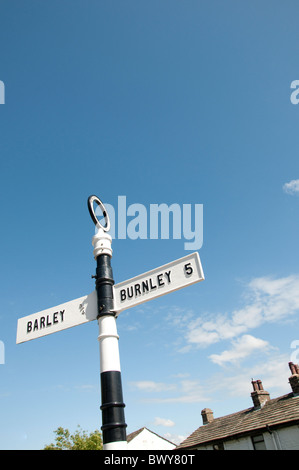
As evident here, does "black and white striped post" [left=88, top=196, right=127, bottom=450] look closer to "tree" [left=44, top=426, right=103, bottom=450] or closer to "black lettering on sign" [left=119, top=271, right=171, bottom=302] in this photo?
"black lettering on sign" [left=119, top=271, right=171, bottom=302]

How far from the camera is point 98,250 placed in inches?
152

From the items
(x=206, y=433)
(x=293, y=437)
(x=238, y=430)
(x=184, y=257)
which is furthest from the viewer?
(x=206, y=433)

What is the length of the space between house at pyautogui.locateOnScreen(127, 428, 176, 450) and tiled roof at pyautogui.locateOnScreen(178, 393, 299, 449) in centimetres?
932

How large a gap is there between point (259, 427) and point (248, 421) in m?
2.51

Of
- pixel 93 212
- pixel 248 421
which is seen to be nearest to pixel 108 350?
pixel 93 212

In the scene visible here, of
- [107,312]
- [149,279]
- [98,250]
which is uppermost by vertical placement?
[98,250]

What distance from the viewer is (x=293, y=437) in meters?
16.5

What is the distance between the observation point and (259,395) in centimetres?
2252

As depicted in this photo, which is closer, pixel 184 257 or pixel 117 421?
pixel 117 421
